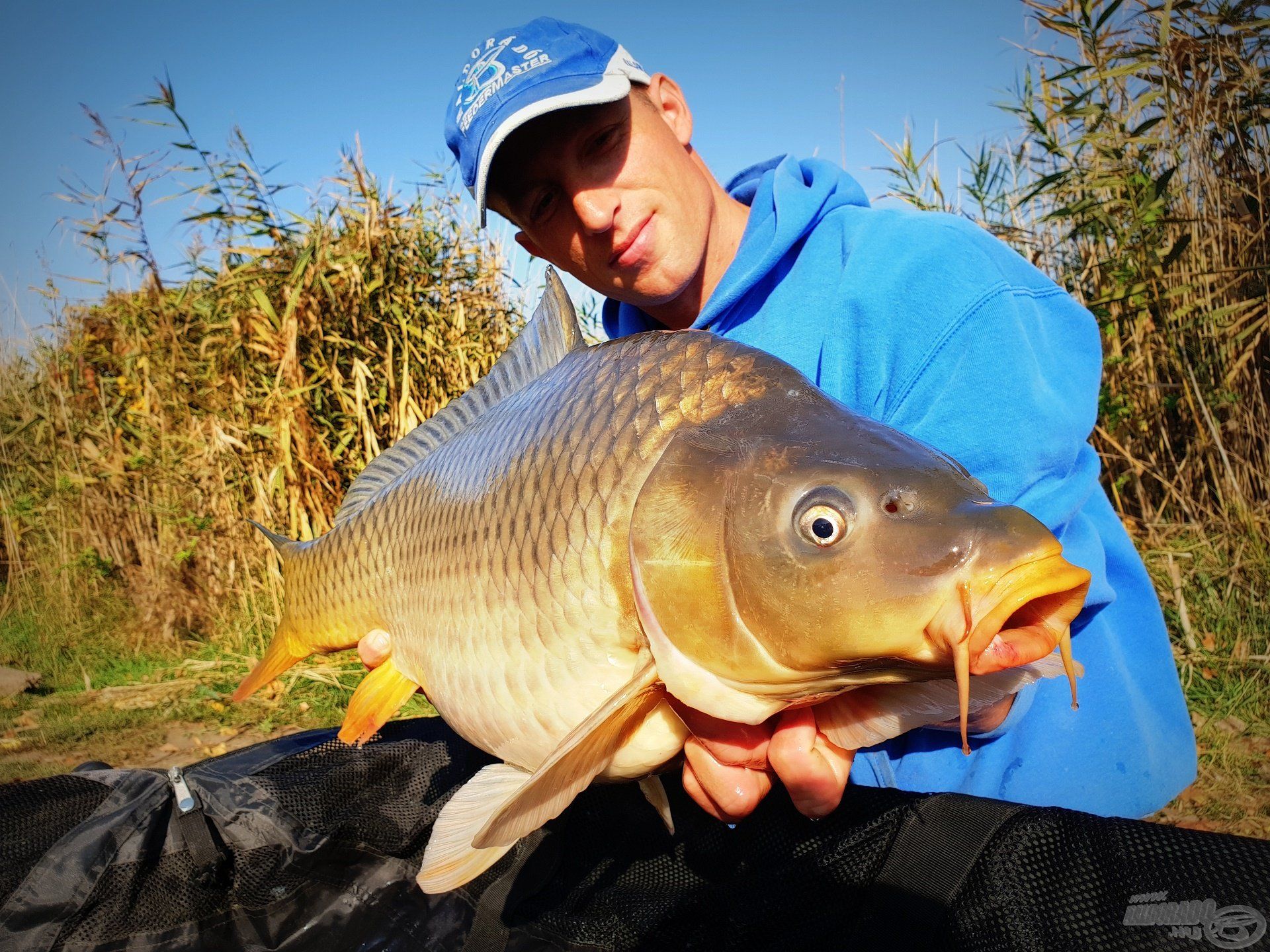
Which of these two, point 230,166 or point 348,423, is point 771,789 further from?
point 230,166

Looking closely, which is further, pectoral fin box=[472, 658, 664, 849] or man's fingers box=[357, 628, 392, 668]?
man's fingers box=[357, 628, 392, 668]

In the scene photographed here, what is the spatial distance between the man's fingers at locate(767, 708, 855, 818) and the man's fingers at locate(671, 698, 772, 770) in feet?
0.04

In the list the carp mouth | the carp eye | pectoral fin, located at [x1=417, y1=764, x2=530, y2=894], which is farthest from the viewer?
pectoral fin, located at [x1=417, y1=764, x2=530, y2=894]

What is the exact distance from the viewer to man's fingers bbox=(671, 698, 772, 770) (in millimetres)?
917

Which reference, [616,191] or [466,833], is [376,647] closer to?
[466,833]

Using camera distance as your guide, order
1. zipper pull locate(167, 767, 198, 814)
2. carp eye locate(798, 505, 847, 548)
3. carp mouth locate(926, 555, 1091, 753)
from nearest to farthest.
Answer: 1. carp mouth locate(926, 555, 1091, 753)
2. carp eye locate(798, 505, 847, 548)
3. zipper pull locate(167, 767, 198, 814)

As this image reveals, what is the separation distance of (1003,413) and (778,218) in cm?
61

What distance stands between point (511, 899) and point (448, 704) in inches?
18.0

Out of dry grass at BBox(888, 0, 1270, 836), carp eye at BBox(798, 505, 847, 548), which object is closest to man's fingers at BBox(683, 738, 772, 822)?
carp eye at BBox(798, 505, 847, 548)

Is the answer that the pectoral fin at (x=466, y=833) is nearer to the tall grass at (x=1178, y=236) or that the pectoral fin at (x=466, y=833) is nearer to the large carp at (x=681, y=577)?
the large carp at (x=681, y=577)

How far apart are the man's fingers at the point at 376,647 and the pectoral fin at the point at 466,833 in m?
0.37

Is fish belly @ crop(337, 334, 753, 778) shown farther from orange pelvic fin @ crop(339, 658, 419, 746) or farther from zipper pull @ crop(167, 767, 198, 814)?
zipper pull @ crop(167, 767, 198, 814)

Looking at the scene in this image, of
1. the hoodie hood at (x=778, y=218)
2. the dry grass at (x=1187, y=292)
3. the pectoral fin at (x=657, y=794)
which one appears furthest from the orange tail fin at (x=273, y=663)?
the dry grass at (x=1187, y=292)

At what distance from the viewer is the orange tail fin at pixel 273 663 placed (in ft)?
5.27
